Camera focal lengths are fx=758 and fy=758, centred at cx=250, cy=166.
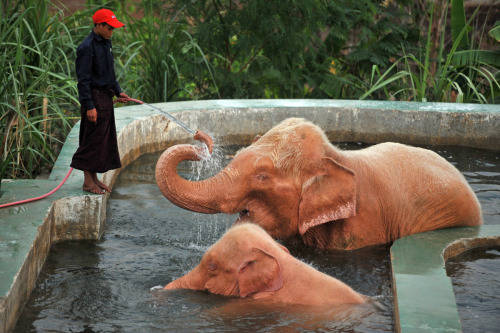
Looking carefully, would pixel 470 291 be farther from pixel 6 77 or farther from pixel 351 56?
pixel 351 56

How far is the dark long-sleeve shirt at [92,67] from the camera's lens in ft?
20.0

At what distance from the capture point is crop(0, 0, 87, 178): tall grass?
23.9 feet

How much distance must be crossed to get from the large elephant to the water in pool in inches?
9.2

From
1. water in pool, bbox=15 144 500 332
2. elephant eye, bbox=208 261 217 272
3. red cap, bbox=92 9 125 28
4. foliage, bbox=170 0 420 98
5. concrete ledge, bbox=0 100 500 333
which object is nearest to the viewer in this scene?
water in pool, bbox=15 144 500 332

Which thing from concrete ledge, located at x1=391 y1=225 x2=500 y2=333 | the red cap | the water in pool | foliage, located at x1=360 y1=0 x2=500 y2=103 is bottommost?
the water in pool

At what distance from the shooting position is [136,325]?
4.56m

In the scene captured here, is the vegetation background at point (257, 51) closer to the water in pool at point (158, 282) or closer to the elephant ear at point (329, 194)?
the water in pool at point (158, 282)

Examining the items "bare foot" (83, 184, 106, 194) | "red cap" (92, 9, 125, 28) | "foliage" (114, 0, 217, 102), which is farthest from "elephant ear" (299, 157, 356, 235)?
"foliage" (114, 0, 217, 102)

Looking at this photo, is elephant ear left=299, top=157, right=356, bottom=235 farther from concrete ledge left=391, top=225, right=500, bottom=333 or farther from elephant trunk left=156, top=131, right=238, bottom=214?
elephant trunk left=156, top=131, right=238, bottom=214

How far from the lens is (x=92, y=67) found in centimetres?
624

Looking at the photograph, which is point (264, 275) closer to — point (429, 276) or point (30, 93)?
point (429, 276)

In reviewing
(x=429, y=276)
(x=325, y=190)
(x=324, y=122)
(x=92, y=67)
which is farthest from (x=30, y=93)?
A: (x=429, y=276)

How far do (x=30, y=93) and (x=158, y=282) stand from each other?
3.01 m

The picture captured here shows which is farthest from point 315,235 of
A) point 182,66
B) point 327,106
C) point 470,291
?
point 182,66
